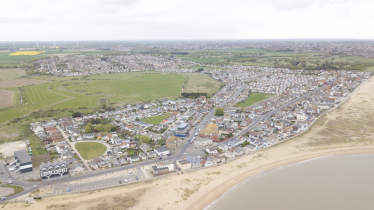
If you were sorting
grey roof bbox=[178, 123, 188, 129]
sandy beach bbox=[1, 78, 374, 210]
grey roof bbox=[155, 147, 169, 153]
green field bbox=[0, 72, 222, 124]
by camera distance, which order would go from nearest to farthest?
sandy beach bbox=[1, 78, 374, 210], grey roof bbox=[155, 147, 169, 153], grey roof bbox=[178, 123, 188, 129], green field bbox=[0, 72, 222, 124]

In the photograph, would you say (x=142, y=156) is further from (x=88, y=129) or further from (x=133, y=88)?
(x=133, y=88)

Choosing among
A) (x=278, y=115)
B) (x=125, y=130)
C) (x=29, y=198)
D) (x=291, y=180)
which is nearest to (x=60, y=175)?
(x=29, y=198)

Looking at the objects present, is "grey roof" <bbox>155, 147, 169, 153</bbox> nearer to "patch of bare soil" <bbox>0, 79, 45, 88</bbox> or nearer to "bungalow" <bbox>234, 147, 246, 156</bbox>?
"bungalow" <bbox>234, 147, 246, 156</bbox>

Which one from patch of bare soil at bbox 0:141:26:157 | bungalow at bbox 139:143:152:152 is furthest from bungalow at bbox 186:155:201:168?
patch of bare soil at bbox 0:141:26:157

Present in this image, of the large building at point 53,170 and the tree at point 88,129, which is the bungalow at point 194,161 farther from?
the tree at point 88,129

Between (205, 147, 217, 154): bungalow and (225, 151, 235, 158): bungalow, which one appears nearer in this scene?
(225, 151, 235, 158): bungalow

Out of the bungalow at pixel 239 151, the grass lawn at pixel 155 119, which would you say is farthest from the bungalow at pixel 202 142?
the grass lawn at pixel 155 119
